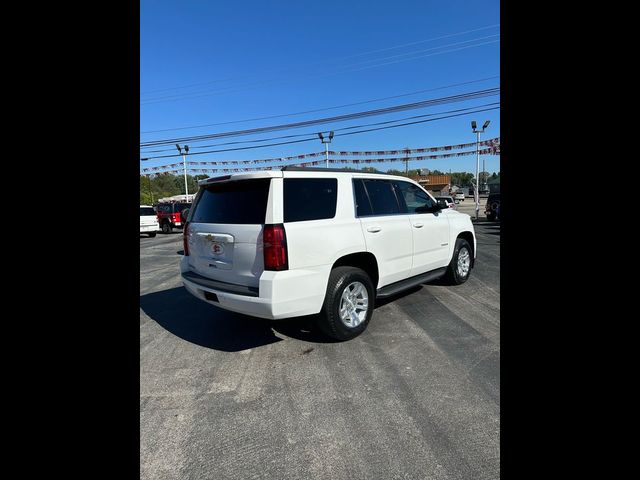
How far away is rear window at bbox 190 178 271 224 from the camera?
3607 millimetres

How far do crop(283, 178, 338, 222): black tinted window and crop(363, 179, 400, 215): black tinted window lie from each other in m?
0.63

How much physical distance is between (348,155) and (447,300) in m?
32.8

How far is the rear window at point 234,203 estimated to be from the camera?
11.8 ft

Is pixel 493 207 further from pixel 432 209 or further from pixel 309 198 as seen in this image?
pixel 309 198

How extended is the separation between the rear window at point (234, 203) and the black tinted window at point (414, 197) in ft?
7.23

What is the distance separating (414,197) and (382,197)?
0.87 meters

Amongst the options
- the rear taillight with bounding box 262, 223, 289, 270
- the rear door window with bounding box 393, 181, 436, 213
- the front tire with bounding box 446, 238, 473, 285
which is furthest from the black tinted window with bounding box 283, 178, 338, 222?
the front tire with bounding box 446, 238, 473, 285

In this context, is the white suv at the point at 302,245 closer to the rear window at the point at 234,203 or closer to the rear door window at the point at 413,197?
the rear window at the point at 234,203

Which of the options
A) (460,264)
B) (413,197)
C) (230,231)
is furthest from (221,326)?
(460,264)
